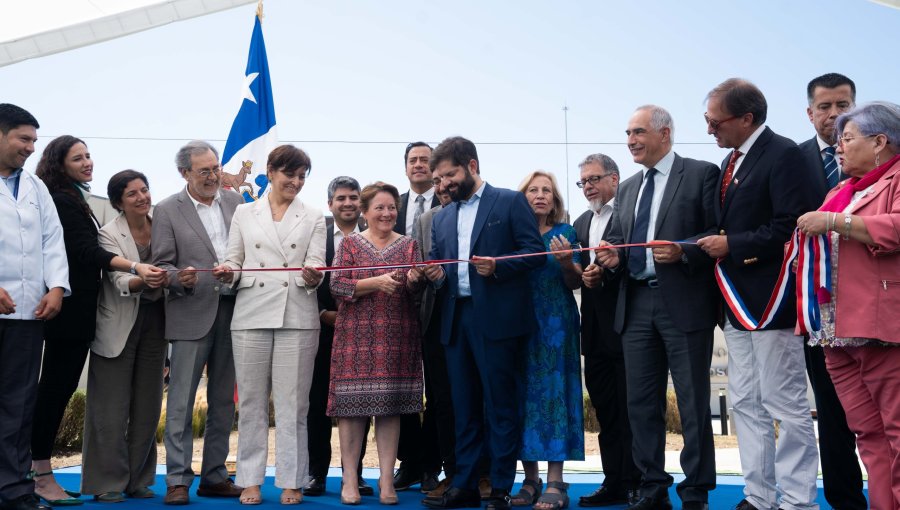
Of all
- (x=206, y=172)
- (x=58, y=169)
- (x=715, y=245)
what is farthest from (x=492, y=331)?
(x=58, y=169)

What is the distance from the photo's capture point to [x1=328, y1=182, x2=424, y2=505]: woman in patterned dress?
464 cm

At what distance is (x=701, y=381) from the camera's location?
4.00 meters

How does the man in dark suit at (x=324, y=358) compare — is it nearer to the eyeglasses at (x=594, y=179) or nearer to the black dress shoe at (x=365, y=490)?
the black dress shoe at (x=365, y=490)

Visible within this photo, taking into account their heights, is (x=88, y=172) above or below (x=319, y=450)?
above

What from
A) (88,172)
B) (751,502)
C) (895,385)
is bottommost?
(751,502)

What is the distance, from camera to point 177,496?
4.64 metres

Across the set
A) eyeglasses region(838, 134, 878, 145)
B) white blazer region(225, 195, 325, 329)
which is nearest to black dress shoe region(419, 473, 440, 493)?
white blazer region(225, 195, 325, 329)

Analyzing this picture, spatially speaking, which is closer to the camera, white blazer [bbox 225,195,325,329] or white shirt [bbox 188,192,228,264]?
white blazer [bbox 225,195,325,329]

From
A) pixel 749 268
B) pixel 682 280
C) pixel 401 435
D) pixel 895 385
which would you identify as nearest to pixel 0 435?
pixel 401 435

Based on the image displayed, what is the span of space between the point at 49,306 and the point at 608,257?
2.83 m

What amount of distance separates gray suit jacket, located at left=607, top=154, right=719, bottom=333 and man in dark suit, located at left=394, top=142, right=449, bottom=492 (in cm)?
137

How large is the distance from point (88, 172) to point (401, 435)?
8.02 ft

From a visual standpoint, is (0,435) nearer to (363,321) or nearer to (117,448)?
(117,448)

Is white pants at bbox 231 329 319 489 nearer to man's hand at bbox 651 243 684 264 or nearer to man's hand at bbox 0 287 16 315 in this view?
man's hand at bbox 0 287 16 315
